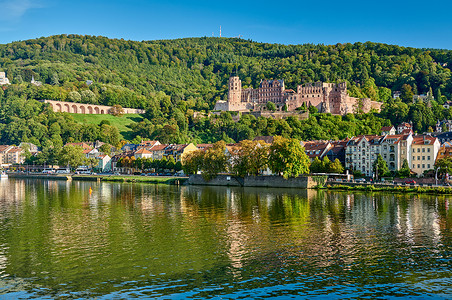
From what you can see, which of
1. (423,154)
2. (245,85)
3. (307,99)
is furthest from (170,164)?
(245,85)

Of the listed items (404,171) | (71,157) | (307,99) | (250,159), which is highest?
(307,99)

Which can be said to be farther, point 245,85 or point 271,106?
point 245,85

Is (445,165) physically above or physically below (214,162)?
below

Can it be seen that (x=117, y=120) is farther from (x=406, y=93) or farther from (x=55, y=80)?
(x=406, y=93)

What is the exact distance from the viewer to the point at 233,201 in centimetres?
4644

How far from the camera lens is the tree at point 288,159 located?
6078cm

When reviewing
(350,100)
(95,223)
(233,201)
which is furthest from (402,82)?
(95,223)

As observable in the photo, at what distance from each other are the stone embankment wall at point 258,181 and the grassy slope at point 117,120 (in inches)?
2811

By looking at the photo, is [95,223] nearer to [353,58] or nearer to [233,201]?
[233,201]

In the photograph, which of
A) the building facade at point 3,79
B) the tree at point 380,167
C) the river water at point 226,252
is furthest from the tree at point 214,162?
the building facade at point 3,79

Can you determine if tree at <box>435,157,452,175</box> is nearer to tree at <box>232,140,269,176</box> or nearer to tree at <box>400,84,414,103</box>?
tree at <box>232,140,269,176</box>

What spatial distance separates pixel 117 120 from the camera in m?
149

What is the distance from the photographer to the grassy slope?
465 feet

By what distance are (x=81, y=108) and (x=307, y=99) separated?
73964mm
